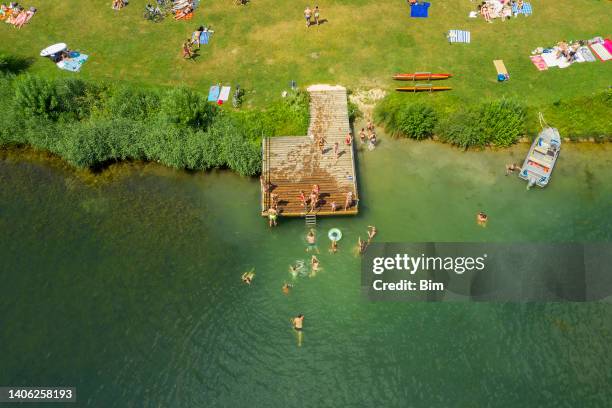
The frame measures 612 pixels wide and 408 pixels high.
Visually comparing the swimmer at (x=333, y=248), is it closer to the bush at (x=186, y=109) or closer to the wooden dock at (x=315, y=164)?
the wooden dock at (x=315, y=164)

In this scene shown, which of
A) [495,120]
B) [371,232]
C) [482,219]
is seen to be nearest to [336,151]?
[371,232]

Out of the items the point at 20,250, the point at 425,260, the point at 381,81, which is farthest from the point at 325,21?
the point at 20,250

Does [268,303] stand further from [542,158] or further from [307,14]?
[307,14]

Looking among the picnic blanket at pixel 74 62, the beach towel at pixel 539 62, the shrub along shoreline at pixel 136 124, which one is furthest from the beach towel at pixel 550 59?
the picnic blanket at pixel 74 62

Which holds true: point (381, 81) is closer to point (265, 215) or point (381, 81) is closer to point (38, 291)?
point (265, 215)

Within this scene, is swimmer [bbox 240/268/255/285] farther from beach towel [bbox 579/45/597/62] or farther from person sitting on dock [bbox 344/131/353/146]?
beach towel [bbox 579/45/597/62]

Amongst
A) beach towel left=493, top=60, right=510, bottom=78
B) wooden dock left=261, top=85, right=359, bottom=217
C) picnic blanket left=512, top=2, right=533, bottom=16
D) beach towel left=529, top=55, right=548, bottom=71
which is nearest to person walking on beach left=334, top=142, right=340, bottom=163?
wooden dock left=261, top=85, right=359, bottom=217
